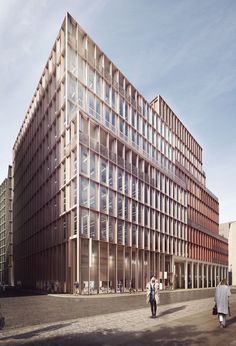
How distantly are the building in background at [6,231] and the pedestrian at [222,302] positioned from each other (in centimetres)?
9670

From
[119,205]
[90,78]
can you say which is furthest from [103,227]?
[90,78]

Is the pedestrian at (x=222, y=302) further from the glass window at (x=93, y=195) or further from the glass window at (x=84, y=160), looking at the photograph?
the glass window at (x=93, y=195)

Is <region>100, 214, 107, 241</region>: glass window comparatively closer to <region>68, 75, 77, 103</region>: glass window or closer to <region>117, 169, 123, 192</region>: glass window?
<region>117, 169, 123, 192</region>: glass window

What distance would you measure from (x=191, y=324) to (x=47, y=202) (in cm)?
4305

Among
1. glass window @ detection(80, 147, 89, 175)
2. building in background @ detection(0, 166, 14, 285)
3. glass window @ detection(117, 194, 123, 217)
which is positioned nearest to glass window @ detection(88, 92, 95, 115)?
glass window @ detection(80, 147, 89, 175)

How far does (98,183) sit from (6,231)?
270 feet

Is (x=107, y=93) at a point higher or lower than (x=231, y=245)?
higher

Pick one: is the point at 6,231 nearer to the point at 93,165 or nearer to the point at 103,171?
the point at 103,171

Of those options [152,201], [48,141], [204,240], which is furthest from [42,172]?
[204,240]

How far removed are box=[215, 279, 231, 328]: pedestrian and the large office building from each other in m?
28.6

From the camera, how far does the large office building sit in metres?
Answer: 45.0

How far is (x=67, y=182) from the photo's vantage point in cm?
4612

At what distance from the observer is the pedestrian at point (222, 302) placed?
14469mm

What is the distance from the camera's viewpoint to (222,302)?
572 inches
